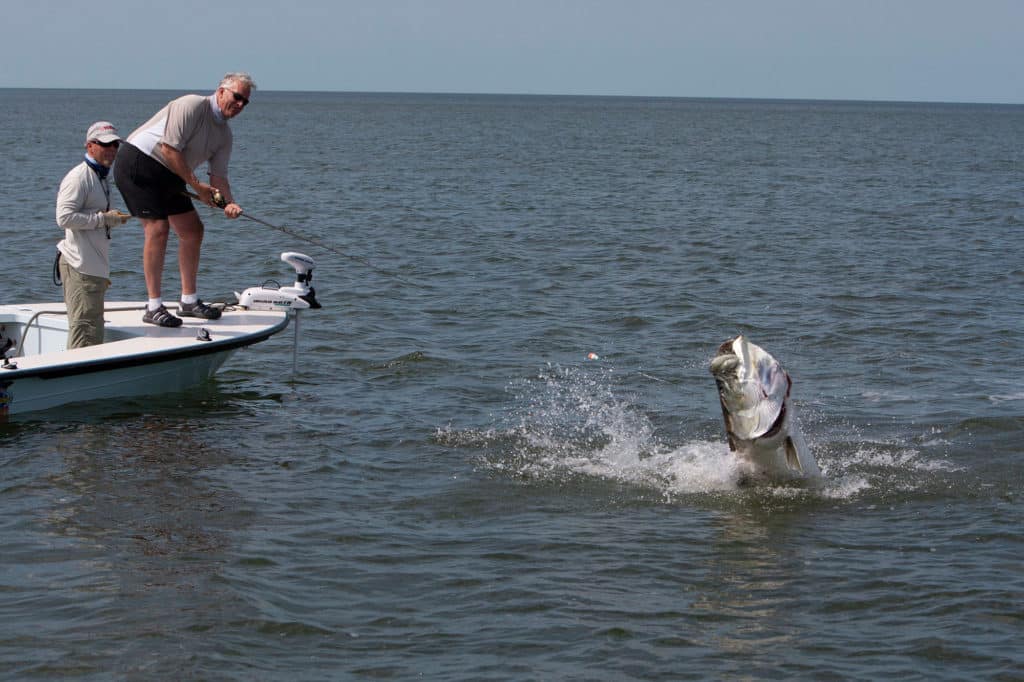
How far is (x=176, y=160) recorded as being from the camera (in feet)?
32.8

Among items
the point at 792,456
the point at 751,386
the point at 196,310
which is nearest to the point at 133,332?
the point at 196,310

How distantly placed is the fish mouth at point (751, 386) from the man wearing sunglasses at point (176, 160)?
4.04 m

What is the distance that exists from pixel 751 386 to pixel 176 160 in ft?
15.7

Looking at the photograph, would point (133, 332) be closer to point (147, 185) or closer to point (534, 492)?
point (147, 185)

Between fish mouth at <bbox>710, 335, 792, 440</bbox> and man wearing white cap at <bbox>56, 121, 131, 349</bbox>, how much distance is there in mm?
4487

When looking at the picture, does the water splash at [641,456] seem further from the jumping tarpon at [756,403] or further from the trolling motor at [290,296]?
the trolling motor at [290,296]

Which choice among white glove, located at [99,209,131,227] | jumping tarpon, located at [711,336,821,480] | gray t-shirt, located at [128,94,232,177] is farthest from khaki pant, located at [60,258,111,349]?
jumping tarpon, located at [711,336,821,480]

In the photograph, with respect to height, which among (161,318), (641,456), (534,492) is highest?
(161,318)

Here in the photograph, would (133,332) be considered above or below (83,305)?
below

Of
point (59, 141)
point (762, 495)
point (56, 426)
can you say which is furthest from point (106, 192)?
point (59, 141)

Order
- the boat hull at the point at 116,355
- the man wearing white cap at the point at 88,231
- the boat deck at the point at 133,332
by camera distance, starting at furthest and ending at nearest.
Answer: the boat deck at the point at 133,332
the boat hull at the point at 116,355
the man wearing white cap at the point at 88,231

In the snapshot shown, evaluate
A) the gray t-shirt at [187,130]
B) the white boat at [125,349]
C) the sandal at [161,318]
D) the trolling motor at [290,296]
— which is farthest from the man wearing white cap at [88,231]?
the trolling motor at [290,296]

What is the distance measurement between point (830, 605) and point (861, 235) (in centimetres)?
1775

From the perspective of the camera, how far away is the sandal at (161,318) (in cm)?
1062
